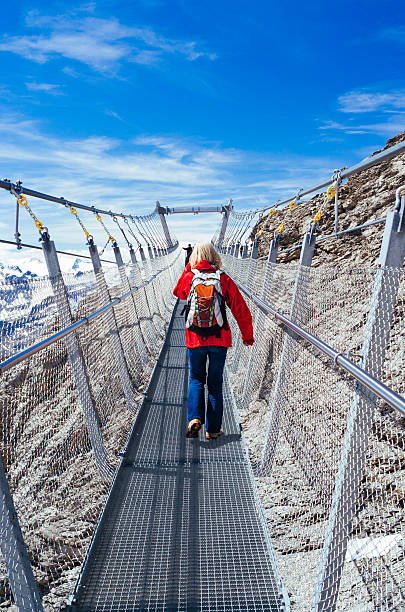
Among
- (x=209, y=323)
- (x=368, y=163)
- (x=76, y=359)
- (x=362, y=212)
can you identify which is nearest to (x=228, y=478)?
(x=209, y=323)

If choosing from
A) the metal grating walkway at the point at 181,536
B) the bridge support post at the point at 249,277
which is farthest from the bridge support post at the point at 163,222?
the metal grating walkway at the point at 181,536

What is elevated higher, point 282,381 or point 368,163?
point 368,163

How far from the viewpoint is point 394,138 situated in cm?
766

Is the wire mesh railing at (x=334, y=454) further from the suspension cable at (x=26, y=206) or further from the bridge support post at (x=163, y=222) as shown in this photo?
the bridge support post at (x=163, y=222)

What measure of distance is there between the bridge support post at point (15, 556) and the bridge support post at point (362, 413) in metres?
1.06

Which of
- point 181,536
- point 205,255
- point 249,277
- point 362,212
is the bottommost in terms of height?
point 181,536

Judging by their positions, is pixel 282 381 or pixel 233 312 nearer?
pixel 282 381

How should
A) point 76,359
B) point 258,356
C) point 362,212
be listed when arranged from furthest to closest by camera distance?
point 362,212, point 258,356, point 76,359

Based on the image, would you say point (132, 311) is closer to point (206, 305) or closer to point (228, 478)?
point (206, 305)

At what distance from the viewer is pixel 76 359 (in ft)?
8.55

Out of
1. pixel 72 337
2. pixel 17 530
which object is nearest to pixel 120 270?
pixel 72 337

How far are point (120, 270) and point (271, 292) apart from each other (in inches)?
78.8

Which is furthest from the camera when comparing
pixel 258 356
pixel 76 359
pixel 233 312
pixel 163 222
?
pixel 163 222

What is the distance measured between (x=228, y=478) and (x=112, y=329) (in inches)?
67.2
